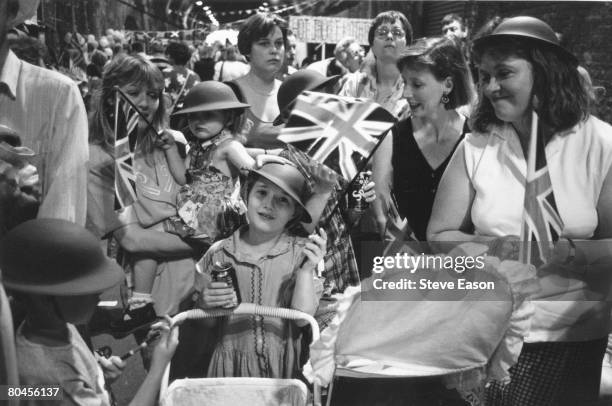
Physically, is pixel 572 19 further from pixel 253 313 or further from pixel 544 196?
pixel 253 313

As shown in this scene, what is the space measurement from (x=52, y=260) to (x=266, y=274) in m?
0.77

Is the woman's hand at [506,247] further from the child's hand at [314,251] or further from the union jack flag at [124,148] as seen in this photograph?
the union jack flag at [124,148]

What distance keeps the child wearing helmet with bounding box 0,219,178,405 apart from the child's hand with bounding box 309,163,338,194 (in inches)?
29.6

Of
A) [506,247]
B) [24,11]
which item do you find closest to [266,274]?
[506,247]

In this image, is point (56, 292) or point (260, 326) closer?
point (56, 292)

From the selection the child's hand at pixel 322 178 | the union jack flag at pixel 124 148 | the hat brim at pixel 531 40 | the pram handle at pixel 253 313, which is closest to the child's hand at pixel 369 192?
the child's hand at pixel 322 178

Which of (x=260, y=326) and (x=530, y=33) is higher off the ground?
(x=530, y=33)

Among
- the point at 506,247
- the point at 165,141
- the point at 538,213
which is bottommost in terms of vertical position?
the point at 506,247

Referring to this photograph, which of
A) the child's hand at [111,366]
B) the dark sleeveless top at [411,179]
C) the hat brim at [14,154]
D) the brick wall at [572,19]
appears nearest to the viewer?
the hat brim at [14,154]

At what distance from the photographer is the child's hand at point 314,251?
222 centimetres

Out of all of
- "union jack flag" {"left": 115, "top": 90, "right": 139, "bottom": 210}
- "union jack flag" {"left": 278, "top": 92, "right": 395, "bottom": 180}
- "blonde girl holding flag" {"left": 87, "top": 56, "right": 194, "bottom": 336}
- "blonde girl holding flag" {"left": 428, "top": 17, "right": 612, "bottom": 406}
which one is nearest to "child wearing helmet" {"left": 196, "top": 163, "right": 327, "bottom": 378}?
"union jack flag" {"left": 278, "top": 92, "right": 395, "bottom": 180}

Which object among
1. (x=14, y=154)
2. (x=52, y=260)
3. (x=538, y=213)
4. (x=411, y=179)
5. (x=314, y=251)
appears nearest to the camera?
(x=52, y=260)

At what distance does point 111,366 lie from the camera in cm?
193

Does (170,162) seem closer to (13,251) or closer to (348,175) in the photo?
(348,175)
